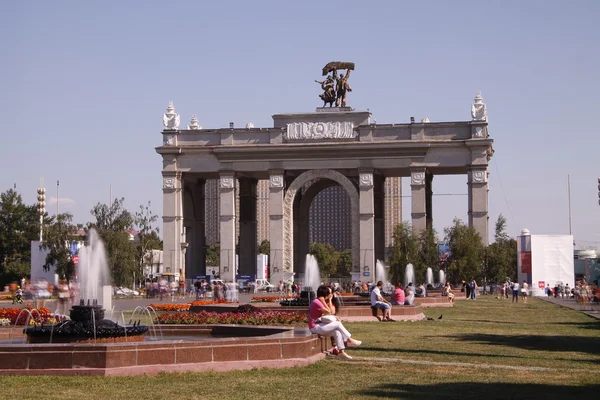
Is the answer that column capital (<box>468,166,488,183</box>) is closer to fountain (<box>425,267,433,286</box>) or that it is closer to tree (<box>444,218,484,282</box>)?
tree (<box>444,218,484,282</box>)

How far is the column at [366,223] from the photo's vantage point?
84875 millimetres

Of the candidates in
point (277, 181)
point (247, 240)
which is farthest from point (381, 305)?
point (247, 240)

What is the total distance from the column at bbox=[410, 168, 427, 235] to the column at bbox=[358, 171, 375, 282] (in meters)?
3.27

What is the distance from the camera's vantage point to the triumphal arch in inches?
3334

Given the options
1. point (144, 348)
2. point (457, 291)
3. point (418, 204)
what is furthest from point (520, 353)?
point (418, 204)

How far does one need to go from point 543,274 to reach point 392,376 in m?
55.5

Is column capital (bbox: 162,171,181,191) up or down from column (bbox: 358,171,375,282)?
up

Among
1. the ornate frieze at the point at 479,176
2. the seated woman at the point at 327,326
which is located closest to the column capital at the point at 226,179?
the ornate frieze at the point at 479,176

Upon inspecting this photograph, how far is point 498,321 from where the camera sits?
3559cm

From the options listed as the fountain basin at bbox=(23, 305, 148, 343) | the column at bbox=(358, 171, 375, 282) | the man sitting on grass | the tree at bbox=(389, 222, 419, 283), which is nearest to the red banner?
the tree at bbox=(389, 222, 419, 283)

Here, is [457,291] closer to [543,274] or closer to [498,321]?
[543,274]

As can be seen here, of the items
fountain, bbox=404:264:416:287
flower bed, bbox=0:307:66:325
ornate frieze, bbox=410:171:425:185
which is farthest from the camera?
ornate frieze, bbox=410:171:425:185

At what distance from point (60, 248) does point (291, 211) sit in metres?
21.7

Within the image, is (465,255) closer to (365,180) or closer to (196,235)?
(365,180)
